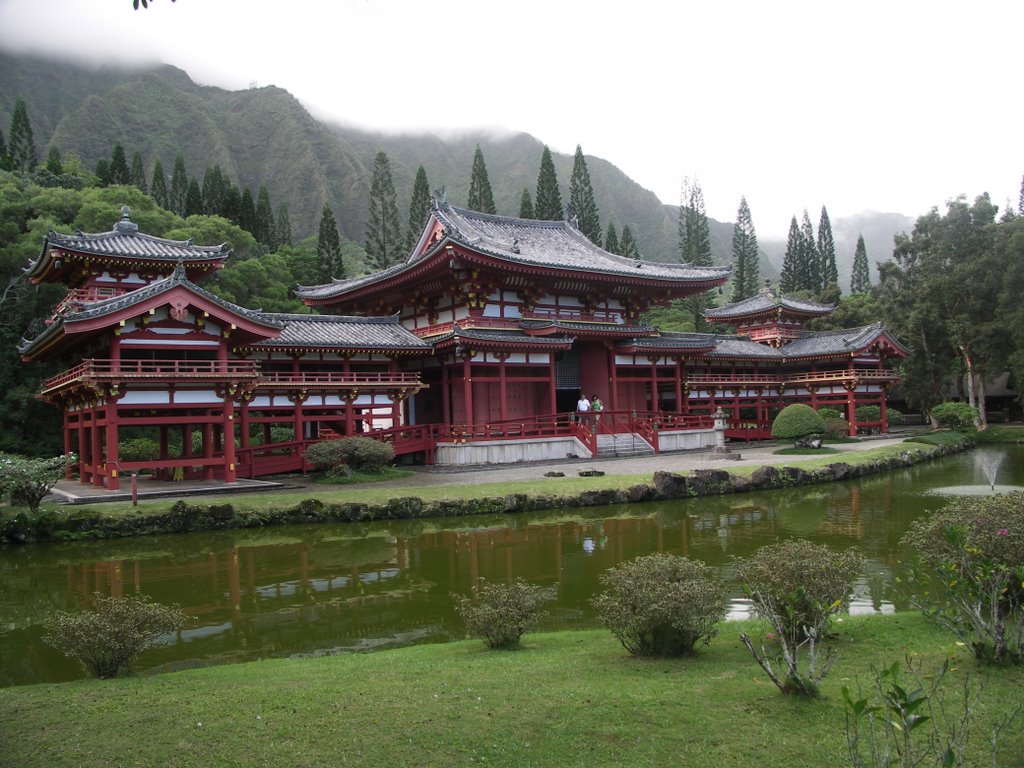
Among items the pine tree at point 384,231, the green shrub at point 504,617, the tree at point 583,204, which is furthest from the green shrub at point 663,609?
the pine tree at point 384,231

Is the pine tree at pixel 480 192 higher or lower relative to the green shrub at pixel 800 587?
higher

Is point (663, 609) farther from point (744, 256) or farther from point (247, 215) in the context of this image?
point (744, 256)

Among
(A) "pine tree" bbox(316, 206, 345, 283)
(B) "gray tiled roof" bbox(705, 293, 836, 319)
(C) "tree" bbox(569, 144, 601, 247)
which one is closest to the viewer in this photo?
(B) "gray tiled roof" bbox(705, 293, 836, 319)

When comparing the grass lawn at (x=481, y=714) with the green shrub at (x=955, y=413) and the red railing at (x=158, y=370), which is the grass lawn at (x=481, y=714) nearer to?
the red railing at (x=158, y=370)

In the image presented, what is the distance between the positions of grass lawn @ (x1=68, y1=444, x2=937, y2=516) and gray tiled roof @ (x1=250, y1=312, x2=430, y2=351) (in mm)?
6452

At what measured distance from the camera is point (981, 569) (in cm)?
641

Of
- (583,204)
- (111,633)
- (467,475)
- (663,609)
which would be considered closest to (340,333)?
(467,475)

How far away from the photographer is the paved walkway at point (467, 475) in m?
20.8

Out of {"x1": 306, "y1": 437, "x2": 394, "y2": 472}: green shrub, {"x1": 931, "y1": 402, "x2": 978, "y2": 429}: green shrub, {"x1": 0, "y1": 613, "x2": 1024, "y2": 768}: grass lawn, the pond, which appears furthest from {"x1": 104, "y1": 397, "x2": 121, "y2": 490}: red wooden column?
{"x1": 931, "y1": 402, "x2": 978, "y2": 429}: green shrub

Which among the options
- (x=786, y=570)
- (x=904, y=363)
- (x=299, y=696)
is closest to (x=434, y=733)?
(x=299, y=696)

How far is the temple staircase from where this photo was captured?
3102 cm

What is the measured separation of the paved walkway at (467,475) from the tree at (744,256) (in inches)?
1877

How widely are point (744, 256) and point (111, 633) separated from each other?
259 feet

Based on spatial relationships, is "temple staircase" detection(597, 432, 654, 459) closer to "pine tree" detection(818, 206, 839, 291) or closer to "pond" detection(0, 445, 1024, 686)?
"pond" detection(0, 445, 1024, 686)
